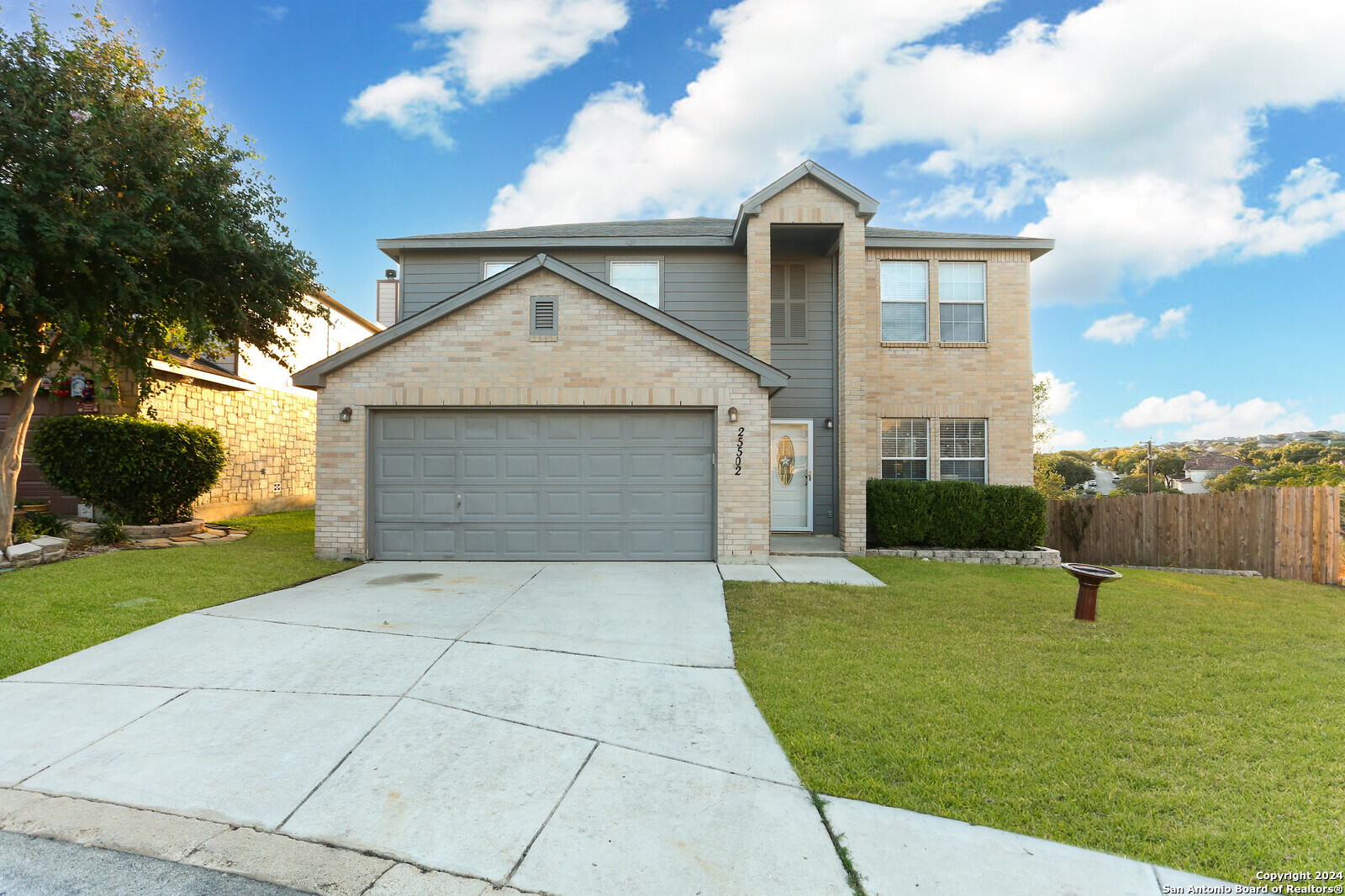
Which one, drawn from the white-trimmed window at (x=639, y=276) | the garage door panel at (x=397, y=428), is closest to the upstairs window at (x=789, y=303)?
the white-trimmed window at (x=639, y=276)

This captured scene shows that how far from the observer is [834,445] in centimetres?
1266

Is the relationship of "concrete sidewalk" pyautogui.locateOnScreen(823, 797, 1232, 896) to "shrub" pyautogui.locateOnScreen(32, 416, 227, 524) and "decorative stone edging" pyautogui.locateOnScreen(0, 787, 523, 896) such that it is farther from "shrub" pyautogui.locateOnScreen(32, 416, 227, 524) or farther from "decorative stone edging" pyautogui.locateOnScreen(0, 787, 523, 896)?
"shrub" pyautogui.locateOnScreen(32, 416, 227, 524)

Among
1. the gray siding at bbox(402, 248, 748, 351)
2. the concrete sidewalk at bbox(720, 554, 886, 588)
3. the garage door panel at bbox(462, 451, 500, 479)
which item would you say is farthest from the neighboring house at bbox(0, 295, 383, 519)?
the concrete sidewalk at bbox(720, 554, 886, 588)

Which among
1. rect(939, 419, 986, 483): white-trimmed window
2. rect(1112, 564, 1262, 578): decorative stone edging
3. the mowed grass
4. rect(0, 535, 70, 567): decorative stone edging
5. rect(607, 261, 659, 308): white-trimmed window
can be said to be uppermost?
rect(607, 261, 659, 308): white-trimmed window

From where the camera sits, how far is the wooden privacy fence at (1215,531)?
11.0 meters

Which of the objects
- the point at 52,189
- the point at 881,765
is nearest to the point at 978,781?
the point at 881,765

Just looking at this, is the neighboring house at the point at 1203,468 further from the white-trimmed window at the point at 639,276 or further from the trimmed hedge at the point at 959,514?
the white-trimmed window at the point at 639,276

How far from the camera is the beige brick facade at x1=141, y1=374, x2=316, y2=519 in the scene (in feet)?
47.8

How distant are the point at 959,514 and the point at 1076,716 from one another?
23.9 ft

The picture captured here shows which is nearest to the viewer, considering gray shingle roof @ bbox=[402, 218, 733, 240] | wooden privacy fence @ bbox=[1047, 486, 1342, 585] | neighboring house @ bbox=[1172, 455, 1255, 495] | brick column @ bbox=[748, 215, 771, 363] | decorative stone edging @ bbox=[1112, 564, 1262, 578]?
wooden privacy fence @ bbox=[1047, 486, 1342, 585]

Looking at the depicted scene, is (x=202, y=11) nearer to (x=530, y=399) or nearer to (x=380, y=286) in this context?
(x=380, y=286)

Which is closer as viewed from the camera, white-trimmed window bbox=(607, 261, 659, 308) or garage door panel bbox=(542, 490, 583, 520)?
garage door panel bbox=(542, 490, 583, 520)

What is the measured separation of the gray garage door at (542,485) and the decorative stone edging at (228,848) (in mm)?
6529

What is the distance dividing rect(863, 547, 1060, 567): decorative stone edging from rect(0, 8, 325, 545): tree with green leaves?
11362 millimetres
